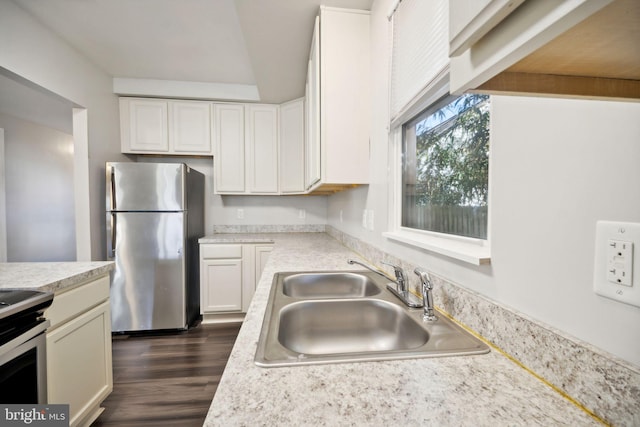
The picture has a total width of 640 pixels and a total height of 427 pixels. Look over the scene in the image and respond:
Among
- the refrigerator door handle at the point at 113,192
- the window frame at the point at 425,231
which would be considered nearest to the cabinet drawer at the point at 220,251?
the refrigerator door handle at the point at 113,192

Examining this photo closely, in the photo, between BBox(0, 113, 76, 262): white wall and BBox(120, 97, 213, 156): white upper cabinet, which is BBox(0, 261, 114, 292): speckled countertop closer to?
BBox(120, 97, 213, 156): white upper cabinet

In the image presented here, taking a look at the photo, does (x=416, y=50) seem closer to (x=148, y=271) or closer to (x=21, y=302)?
(x=21, y=302)

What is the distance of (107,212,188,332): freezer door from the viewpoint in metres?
2.39

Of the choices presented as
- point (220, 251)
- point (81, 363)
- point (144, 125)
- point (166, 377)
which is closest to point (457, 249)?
point (81, 363)

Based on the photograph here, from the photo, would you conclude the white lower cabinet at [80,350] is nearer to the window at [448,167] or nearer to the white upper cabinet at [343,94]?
the white upper cabinet at [343,94]

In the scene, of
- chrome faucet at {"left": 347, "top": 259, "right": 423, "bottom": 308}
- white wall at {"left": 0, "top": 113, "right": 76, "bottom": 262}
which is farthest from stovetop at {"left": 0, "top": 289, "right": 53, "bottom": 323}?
white wall at {"left": 0, "top": 113, "right": 76, "bottom": 262}

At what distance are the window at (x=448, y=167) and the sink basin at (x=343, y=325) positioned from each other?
389 mm

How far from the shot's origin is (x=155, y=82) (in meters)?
2.81

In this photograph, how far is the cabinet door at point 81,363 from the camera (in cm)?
113

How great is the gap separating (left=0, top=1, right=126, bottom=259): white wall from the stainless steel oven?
1722mm

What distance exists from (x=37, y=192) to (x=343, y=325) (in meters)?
4.46

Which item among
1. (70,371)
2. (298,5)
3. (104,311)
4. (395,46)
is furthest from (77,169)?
(395,46)

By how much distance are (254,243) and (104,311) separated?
144cm

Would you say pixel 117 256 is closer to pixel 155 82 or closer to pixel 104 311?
pixel 104 311
